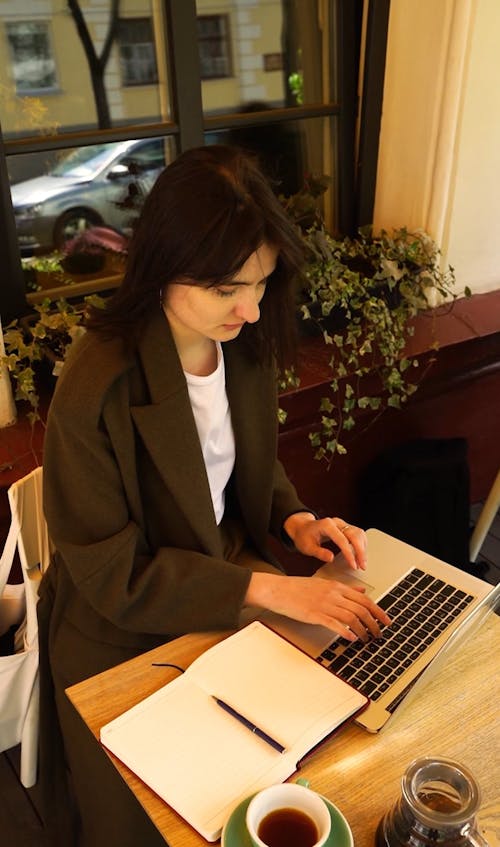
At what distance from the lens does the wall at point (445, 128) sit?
6.39 feet

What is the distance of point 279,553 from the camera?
2.14m

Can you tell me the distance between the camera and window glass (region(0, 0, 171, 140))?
5.38ft

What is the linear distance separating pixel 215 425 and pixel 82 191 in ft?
2.85

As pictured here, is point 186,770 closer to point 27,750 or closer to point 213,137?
point 27,750

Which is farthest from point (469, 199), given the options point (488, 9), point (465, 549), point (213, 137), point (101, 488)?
point (101, 488)

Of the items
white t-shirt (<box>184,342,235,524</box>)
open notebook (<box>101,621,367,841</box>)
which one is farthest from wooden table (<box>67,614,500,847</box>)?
white t-shirt (<box>184,342,235,524</box>)

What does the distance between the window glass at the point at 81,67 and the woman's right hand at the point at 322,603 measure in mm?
1206

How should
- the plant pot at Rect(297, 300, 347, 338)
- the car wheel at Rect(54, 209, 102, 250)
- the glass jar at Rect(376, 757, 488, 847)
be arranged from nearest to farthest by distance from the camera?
the glass jar at Rect(376, 757, 488, 847) → the car wheel at Rect(54, 209, 102, 250) → the plant pot at Rect(297, 300, 347, 338)

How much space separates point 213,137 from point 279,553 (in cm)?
113

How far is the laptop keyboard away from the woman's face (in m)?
0.48

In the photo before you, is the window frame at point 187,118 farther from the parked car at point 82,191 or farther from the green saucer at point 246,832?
the green saucer at point 246,832

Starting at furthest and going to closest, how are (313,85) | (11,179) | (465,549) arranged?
(465,549), (313,85), (11,179)

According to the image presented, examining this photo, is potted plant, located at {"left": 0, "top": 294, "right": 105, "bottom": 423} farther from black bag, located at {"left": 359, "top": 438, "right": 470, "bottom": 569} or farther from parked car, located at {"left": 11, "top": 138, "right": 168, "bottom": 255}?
black bag, located at {"left": 359, "top": 438, "right": 470, "bottom": 569}

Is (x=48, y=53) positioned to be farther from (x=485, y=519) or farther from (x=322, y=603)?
(x=485, y=519)
